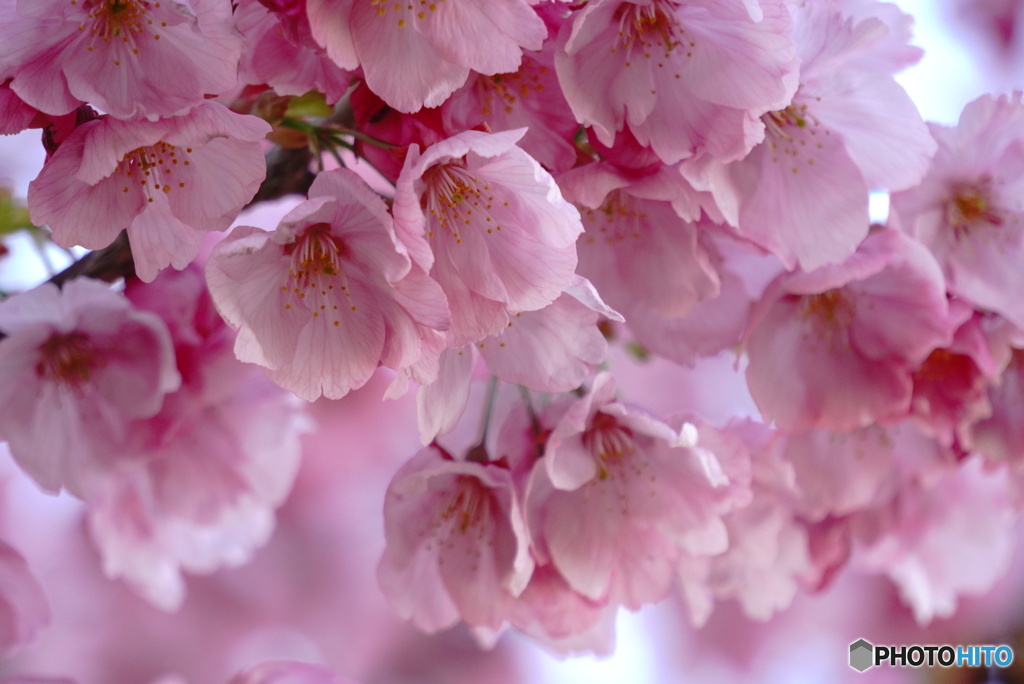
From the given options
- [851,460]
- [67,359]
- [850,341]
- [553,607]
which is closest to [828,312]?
[850,341]

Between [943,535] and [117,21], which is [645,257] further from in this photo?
[943,535]

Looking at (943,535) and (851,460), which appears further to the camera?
(943,535)

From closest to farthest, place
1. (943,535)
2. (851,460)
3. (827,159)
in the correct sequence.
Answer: (827,159), (851,460), (943,535)

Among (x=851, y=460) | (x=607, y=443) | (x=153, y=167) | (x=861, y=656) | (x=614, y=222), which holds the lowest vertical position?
(x=861, y=656)

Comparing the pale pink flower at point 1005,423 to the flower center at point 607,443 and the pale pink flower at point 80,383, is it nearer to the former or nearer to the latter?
the flower center at point 607,443

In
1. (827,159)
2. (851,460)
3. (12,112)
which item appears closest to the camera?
(12,112)

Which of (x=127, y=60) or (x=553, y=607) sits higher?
(x=127, y=60)

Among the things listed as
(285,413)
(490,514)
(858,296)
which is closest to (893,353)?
(858,296)
